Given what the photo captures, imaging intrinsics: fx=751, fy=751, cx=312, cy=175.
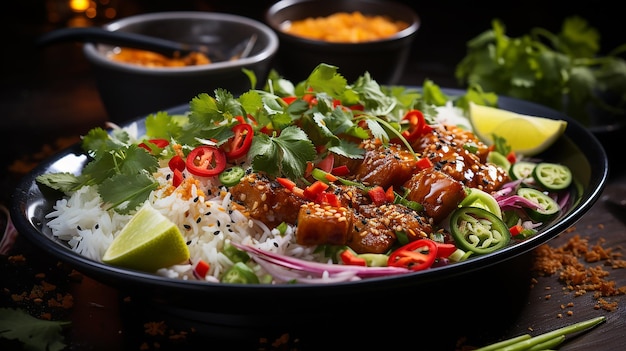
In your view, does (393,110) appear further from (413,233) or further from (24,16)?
(24,16)

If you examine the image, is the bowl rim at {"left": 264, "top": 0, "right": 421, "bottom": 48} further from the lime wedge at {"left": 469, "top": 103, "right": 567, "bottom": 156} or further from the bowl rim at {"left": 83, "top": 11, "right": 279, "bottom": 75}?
the lime wedge at {"left": 469, "top": 103, "right": 567, "bottom": 156}

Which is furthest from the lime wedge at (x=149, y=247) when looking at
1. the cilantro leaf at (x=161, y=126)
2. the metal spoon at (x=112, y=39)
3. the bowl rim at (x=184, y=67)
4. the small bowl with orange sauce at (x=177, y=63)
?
the metal spoon at (x=112, y=39)

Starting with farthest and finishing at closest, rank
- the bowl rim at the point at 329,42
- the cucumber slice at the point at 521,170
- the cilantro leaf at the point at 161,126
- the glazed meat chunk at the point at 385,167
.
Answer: the bowl rim at the point at 329,42 < the cucumber slice at the point at 521,170 < the cilantro leaf at the point at 161,126 < the glazed meat chunk at the point at 385,167

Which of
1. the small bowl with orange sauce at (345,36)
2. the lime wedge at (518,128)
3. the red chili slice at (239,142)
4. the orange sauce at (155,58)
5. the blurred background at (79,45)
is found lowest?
the blurred background at (79,45)

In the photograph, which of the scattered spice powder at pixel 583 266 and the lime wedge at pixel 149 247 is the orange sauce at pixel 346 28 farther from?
the lime wedge at pixel 149 247

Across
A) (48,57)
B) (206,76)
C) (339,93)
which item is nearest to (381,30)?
(206,76)
